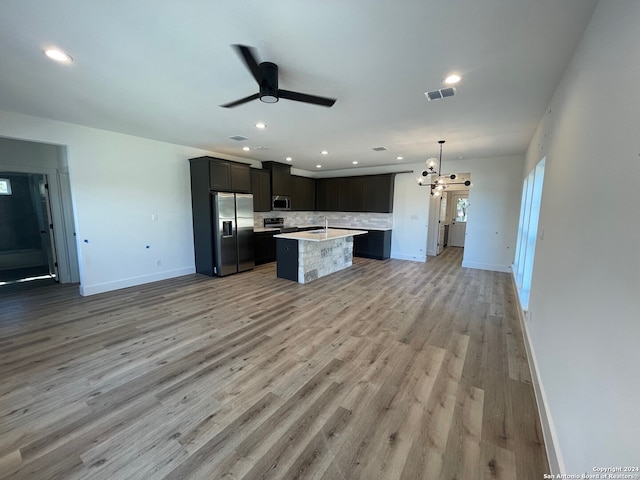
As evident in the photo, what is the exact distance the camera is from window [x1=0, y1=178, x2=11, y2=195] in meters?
5.75

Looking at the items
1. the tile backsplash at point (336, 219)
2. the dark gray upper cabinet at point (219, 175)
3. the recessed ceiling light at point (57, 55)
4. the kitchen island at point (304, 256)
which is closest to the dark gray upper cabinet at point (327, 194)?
the tile backsplash at point (336, 219)

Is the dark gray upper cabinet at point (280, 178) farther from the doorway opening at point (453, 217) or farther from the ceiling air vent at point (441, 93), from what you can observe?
the doorway opening at point (453, 217)

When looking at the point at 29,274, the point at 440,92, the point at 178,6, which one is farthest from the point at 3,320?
the point at 440,92

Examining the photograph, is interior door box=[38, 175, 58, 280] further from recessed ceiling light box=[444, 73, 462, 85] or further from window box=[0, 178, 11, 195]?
recessed ceiling light box=[444, 73, 462, 85]

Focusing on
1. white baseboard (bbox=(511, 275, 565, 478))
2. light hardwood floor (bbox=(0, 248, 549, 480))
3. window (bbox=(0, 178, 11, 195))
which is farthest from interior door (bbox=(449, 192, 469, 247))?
window (bbox=(0, 178, 11, 195))

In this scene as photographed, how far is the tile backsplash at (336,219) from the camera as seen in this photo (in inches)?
302

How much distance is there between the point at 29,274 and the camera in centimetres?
548

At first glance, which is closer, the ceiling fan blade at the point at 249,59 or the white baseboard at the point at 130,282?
the ceiling fan blade at the point at 249,59

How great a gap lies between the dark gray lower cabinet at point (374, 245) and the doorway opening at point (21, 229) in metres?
7.19

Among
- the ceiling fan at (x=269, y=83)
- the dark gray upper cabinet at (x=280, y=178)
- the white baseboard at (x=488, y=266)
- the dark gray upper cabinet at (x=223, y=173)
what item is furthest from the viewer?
the dark gray upper cabinet at (x=280, y=178)

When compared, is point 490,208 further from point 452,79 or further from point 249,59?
point 249,59

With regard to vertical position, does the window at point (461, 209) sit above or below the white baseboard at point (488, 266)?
above

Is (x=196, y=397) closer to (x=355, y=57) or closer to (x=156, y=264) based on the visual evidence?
(x=355, y=57)

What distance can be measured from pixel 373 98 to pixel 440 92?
0.69 metres
